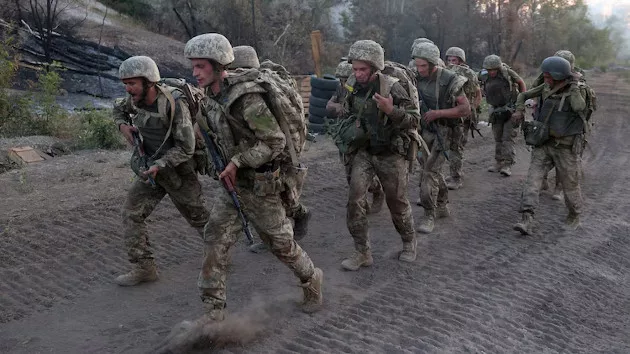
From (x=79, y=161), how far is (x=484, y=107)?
427 inches

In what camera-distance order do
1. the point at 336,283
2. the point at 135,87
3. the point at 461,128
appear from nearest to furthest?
the point at 135,87, the point at 336,283, the point at 461,128

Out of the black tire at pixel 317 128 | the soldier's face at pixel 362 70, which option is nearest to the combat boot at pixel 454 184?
the soldier's face at pixel 362 70

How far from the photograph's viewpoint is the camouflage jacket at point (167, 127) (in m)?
5.12

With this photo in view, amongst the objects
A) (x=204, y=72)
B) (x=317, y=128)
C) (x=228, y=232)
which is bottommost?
(x=317, y=128)

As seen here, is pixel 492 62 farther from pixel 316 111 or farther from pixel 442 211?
pixel 316 111

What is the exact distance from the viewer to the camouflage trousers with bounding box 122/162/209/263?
534 cm

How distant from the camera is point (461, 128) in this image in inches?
310

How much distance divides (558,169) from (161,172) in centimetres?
464

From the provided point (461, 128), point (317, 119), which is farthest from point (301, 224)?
point (317, 119)

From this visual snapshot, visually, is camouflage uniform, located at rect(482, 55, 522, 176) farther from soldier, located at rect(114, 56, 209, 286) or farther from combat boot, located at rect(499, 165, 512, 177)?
soldier, located at rect(114, 56, 209, 286)

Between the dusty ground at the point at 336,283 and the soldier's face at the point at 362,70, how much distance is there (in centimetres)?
185

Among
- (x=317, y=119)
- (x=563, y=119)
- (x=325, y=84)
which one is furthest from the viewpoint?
(x=317, y=119)

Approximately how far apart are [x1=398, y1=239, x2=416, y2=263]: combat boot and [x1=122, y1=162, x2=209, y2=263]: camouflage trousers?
6.79 ft

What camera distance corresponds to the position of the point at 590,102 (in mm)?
7125
